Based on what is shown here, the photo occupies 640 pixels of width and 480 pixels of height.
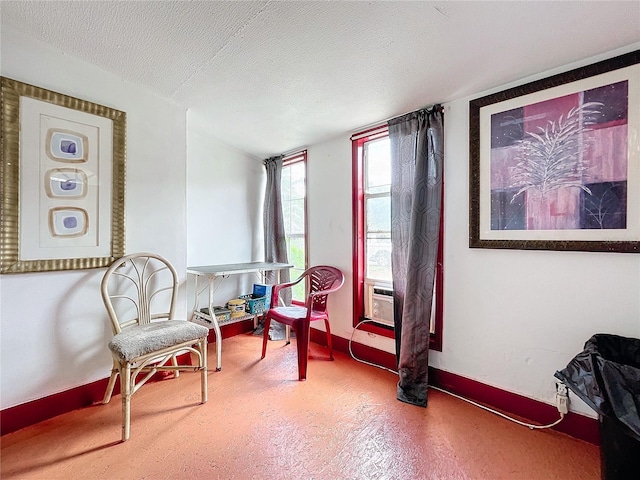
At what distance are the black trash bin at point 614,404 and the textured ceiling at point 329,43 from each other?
152 centimetres

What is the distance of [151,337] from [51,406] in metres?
0.80

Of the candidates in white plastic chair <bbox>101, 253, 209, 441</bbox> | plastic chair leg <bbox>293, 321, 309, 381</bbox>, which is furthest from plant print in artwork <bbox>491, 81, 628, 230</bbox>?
white plastic chair <bbox>101, 253, 209, 441</bbox>

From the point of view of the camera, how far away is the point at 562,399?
5.06 feet

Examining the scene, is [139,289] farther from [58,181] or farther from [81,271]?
[58,181]

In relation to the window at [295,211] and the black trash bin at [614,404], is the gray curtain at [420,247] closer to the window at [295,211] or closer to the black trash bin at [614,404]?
the black trash bin at [614,404]

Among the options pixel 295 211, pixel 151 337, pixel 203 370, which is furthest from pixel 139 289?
pixel 295 211

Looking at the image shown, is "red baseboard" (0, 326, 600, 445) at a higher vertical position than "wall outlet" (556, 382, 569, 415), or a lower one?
lower

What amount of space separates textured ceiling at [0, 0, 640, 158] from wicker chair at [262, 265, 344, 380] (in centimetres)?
153

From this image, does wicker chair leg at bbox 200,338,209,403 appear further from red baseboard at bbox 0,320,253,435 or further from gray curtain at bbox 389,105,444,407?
gray curtain at bbox 389,105,444,407

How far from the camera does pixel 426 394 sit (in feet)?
6.22

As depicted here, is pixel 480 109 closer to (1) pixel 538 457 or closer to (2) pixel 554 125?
(2) pixel 554 125

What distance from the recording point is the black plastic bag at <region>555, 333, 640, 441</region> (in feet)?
3.49

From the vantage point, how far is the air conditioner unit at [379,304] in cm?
242

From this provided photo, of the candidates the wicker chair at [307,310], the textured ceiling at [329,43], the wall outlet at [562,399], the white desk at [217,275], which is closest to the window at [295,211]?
the white desk at [217,275]
